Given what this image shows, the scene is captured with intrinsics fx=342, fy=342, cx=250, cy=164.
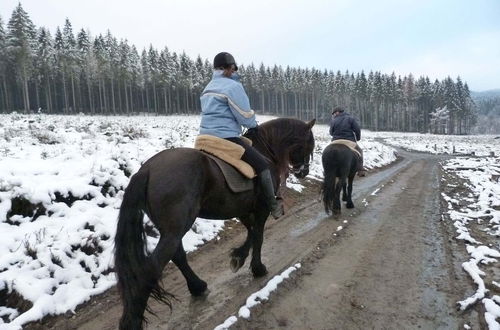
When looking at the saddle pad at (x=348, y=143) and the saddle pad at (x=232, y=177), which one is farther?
the saddle pad at (x=348, y=143)

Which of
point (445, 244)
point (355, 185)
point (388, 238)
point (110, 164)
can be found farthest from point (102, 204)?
point (355, 185)

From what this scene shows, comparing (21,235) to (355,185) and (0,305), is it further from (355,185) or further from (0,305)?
(355,185)

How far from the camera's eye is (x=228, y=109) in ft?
14.4

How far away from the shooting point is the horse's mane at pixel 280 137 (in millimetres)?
5152

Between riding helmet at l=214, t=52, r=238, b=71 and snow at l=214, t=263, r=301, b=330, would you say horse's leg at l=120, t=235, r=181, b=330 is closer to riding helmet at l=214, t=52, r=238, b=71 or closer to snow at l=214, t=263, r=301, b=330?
snow at l=214, t=263, r=301, b=330

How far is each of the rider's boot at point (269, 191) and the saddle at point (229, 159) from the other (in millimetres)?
261

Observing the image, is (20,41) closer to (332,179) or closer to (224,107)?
(332,179)

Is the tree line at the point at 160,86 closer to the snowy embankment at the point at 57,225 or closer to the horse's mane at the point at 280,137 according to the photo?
the snowy embankment at the point at 57,225

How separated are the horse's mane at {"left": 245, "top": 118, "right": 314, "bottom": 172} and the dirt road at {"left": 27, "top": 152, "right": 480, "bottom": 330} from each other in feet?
5.60

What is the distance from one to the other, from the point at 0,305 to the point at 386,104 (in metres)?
101

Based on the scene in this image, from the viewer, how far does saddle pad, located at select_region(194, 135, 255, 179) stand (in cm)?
417

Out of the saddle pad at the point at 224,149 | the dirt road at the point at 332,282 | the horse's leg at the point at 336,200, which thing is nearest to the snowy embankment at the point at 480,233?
the dirt road at the point at 332,282

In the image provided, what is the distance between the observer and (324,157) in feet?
29.5

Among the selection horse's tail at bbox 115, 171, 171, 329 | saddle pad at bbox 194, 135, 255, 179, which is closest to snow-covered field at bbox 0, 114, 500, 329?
horse's tail at bbox 115, 171, 171, 329
